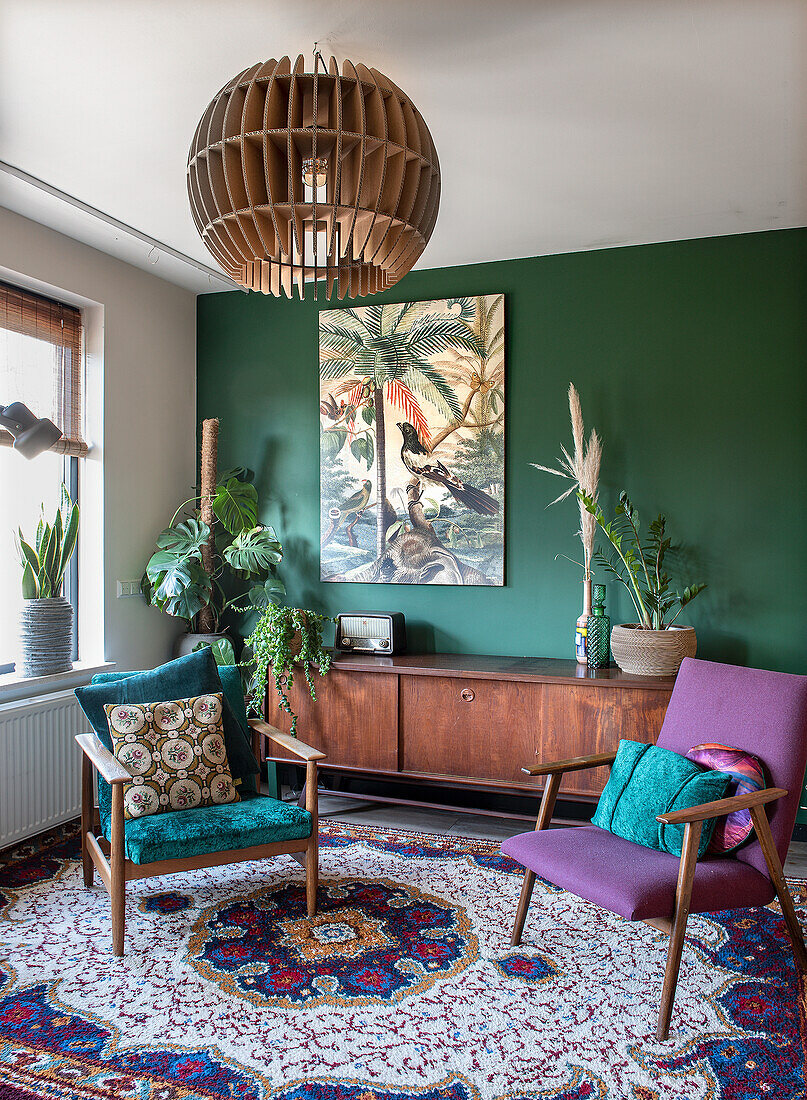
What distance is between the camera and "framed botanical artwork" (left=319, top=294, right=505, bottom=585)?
4066 mm

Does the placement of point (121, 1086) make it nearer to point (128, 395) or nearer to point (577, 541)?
point (577, 541)

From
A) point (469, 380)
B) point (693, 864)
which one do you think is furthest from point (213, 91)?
point (693, 864)

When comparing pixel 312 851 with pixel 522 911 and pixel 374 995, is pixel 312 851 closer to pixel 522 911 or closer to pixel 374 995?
pixel 374 995

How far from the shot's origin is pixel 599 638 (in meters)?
3.68

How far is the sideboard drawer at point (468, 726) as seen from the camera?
3539 millimetres

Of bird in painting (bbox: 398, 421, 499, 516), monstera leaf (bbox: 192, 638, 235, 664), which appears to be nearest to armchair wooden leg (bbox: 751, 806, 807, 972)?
bird in painting (bbox: 398, 421, 499, 516)

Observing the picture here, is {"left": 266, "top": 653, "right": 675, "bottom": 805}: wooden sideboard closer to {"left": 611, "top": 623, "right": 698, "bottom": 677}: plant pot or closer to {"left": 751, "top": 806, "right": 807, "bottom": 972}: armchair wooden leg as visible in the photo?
{"left": 611, "top": 623, "right": 698, "bottom": 677}: plant pot

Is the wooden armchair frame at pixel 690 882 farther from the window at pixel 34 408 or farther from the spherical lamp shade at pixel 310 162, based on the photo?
the window at pixel 34 408

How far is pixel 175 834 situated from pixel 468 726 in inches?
58.4

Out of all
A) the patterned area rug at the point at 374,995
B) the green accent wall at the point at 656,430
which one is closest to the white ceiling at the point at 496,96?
the green accent wall at the point at 656,430

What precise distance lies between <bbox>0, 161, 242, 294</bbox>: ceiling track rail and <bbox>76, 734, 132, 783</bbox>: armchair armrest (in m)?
1.65

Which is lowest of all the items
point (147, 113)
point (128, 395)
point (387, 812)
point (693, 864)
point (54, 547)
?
point (387, 812)

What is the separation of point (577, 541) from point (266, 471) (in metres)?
1.78

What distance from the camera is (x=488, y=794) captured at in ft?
13.2
